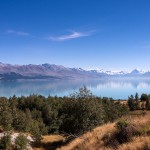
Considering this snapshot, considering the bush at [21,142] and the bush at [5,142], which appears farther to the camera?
the bush at [5,142]

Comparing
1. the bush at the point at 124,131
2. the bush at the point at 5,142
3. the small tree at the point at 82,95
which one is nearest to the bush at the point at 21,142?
the bush at the point at 5,142

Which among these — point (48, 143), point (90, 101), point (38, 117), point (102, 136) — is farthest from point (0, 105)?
point (102, 136)

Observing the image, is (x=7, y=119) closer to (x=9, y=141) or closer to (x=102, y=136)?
(x=9, y=141)

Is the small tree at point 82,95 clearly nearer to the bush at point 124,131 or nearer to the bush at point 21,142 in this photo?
the bush at point 21,142

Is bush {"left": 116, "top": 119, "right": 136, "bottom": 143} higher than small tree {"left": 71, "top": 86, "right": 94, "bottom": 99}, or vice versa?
bush {"left": 116, "top": 119, "right": 136, "bottom": 143}

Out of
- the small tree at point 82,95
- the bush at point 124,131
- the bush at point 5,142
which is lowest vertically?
the bush at point 5,142

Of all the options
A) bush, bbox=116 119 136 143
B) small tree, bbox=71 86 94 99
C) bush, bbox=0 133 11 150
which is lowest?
bush, bbox=0 133 11 150

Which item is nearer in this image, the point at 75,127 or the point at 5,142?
the point at 5,142

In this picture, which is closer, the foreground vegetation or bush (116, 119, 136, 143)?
bush (116, 119, 136, 143)

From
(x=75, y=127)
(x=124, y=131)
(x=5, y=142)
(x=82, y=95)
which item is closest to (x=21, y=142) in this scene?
(x=5, y=142)

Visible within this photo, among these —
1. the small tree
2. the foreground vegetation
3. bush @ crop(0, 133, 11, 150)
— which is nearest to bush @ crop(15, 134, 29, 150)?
the foreground vegetation

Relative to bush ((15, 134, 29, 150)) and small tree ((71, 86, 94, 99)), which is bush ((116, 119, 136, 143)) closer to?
bush ((15, 134, 29, 150))

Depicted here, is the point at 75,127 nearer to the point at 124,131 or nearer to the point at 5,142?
the point at 5,142

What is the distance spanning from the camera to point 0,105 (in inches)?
3735
